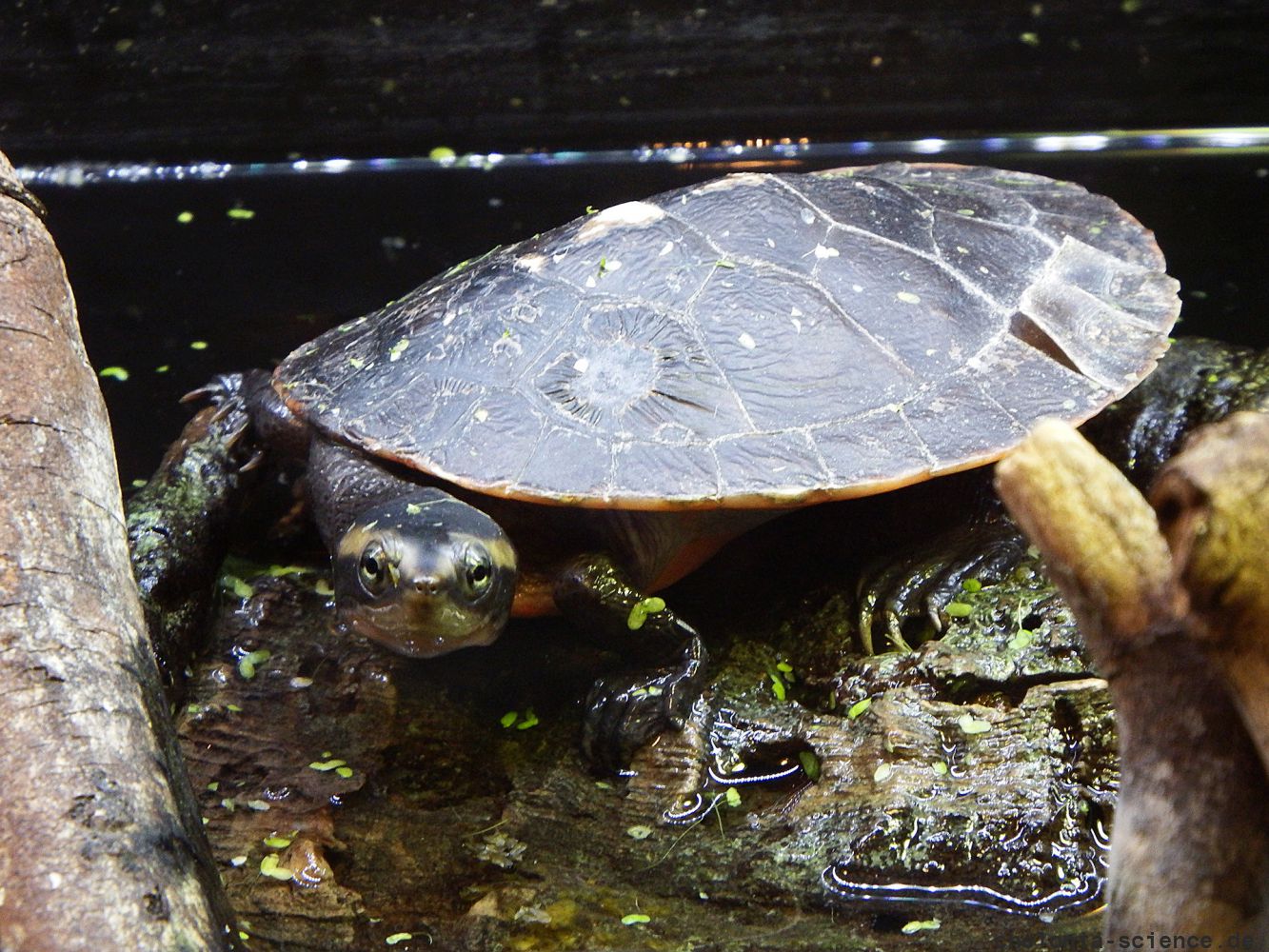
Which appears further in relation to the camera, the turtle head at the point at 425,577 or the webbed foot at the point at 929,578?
the webbed foot at the point at 929,578

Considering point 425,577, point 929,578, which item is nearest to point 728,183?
point 929,578

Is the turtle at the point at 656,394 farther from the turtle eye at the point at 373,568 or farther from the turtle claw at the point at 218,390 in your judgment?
the turtle claw at the point at 218,390

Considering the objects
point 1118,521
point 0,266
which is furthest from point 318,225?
point 1118,521

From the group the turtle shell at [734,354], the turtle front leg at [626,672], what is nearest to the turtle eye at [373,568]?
the turtle shell at [734,354]

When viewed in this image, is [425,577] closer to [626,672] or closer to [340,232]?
[626,672]

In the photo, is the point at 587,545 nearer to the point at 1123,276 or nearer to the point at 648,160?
the point at 1123,276

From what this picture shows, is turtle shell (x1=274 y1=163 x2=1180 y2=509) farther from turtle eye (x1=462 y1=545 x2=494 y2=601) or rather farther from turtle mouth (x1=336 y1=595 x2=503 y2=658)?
turtle mouth (x1=336 y1=595 x2=503 y2=658)
